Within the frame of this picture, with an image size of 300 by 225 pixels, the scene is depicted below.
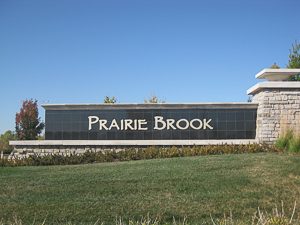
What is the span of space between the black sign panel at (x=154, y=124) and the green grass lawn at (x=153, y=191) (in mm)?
5952

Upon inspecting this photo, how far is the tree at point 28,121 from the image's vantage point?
30941mm

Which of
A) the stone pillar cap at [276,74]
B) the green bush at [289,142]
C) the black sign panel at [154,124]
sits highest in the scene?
the stone pillar cap at [276,74]

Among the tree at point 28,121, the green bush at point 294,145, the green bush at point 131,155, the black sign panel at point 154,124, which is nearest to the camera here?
Answer: the green bush at point 294,145

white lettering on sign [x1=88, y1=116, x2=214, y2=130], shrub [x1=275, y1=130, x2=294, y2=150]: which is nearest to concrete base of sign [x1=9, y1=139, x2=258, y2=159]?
white lettering on sign [x1=88, y1=116, x2=214, y2=130]

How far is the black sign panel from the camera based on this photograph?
62.3 ft

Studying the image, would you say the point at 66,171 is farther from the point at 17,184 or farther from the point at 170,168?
the point at 170,168

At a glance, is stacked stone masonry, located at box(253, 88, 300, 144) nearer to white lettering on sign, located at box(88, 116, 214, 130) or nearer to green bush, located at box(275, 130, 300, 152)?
green bush, located at box(275, 130, 300, 152)

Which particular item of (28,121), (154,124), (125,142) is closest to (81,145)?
(125,142)

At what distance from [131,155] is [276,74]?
22.6ft

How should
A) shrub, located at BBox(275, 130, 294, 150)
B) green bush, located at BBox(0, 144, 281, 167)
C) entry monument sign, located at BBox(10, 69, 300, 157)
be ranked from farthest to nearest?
1. entry monument sign, located at BBox(10, 69, 300, 157)
2. shrub, located at BBox(275, 130, 294, 150)
3. green bush, located at BBox(0, 144, 281, 167)

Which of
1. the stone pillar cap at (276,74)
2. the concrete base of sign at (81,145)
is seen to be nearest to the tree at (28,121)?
the concrete base of sign at (81,145)

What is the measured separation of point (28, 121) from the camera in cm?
3136

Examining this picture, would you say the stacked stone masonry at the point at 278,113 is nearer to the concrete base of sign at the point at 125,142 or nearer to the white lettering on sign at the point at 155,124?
the concrete base of sign at the point at 125,142

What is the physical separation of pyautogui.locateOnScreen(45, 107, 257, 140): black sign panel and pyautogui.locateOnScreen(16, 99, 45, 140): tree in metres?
11.8
